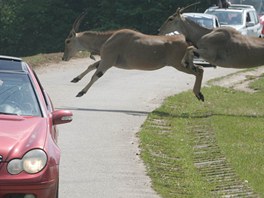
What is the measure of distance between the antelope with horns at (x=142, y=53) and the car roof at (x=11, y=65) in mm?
8786

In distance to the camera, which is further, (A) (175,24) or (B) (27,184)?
(A) (175,24)

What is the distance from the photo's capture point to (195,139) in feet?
45.8

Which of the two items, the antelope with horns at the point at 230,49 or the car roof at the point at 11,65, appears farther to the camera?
the antelope with horns at the point at 230,49

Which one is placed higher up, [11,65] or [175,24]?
[11,65]

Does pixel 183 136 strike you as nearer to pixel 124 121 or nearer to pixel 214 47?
pixel 124 121

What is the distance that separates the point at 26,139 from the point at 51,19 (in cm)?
4274

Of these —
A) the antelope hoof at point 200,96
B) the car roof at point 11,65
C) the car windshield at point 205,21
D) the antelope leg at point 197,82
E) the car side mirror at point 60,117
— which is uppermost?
the car roof at point 11,65

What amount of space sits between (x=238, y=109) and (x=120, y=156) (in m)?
6.30

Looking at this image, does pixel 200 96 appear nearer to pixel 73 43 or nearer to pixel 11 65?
pixel 73 43

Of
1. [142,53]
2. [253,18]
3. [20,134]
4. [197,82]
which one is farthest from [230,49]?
[253,18]

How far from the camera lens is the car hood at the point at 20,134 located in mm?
7479

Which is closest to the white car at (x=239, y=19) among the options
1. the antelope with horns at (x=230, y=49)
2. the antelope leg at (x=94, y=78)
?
the antelope with horns at (x=230, y=49)

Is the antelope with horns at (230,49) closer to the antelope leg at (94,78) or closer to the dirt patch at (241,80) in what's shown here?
the antelope leg at (94,78)

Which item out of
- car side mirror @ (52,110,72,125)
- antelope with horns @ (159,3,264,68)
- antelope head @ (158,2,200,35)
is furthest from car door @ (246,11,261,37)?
car side mirror @ (52,110,72,125)
